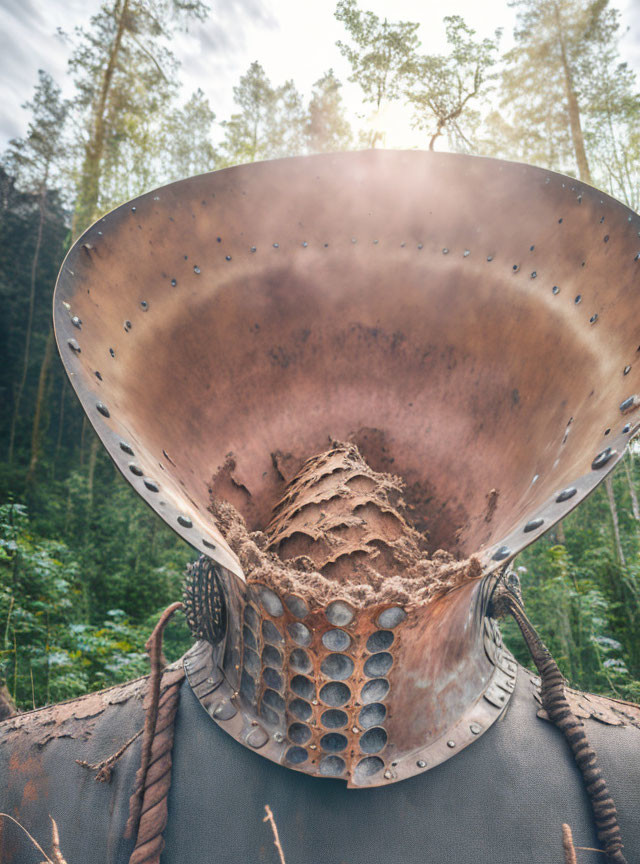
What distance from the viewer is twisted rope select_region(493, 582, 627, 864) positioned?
0.78 meters

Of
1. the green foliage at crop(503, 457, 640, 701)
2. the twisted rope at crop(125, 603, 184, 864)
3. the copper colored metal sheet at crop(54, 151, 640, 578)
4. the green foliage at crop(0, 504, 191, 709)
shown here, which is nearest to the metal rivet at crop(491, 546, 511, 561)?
the copper colored metal sheet at crop(54, 151, 640, 578)

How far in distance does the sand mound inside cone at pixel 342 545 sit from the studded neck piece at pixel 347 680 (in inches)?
1.1

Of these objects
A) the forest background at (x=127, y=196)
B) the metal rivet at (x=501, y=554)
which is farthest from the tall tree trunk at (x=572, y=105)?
the metal rivet at (x=501, y=554)

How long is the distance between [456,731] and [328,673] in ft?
1.00

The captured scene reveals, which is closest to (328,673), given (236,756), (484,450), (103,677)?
(236,756)

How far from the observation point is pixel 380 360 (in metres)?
1.26

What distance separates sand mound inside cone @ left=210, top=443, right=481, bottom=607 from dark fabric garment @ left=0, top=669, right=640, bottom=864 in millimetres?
315

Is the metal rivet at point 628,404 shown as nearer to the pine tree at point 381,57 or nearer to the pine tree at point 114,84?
the pine tree at point 381,57

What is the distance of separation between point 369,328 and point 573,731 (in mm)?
926

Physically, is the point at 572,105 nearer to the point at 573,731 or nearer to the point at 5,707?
the point at 573,731

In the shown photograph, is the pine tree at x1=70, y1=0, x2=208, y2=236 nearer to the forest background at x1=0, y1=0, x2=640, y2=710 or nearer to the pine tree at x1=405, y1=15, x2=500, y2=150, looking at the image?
the forest background at x1=0, y1=0, x2=640, y2=710

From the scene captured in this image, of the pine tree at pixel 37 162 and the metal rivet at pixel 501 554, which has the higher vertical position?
the pine tree at pixel 37 162

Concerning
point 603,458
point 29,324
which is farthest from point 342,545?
point 29,324

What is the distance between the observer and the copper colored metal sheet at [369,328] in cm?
81
